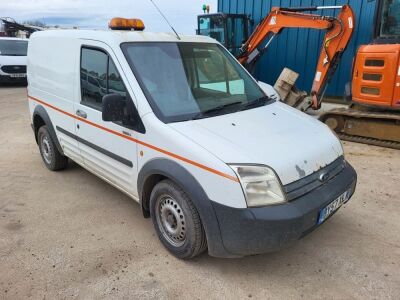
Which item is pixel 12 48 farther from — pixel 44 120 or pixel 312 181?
pixel 312 181

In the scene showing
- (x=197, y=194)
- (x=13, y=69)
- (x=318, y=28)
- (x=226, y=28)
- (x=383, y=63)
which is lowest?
(x=197, y=194)

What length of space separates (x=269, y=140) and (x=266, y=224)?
0.72 m

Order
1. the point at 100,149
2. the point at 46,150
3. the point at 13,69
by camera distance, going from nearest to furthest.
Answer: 1. the point at 100,149
2. the point at 46,150
3. the point at 13,69

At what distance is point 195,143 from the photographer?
2684mm

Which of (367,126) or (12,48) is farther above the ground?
(12,48)

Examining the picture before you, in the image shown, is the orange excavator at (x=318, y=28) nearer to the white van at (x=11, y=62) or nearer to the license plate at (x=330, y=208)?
the license plate at (x=330, y=208)

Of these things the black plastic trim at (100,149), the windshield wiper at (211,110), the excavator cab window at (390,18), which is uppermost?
the excavator cab window at (390,18)

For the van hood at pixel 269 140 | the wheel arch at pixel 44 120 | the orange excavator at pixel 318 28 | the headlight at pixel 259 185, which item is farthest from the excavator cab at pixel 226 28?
the headlight at pixel 259 185

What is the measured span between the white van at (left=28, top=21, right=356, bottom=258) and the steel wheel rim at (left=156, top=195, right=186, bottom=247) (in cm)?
1

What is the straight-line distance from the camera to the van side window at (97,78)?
132 inches

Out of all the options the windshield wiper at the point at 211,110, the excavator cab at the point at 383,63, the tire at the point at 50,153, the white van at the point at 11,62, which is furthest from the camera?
the white van at the point at 11,62

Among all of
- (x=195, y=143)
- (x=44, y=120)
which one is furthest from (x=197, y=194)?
(x=44, y=120)

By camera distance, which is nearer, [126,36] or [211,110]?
[211,110]

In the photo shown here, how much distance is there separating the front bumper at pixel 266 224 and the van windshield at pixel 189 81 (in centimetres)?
97
